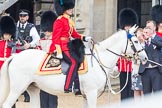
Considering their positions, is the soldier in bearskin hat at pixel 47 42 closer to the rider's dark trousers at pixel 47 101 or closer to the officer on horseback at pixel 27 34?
the rider's dark trousers at pixel 47 101

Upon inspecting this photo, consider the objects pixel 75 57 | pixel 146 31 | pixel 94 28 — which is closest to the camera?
pixel 75 57

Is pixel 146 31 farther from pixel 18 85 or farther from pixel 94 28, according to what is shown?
pixel 94 28

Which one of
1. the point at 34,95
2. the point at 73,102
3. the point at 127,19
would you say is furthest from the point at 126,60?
the point at 73,102

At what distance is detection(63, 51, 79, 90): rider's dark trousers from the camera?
7430 millimetres

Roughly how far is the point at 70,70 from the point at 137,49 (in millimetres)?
936

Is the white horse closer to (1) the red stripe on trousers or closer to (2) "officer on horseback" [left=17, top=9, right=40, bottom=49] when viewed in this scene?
(1) the red stripe on trousers

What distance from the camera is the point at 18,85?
773cm

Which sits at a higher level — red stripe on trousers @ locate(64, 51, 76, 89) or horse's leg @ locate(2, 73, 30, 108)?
red stripe on trousers @ locate(64, 51, 76, 89)

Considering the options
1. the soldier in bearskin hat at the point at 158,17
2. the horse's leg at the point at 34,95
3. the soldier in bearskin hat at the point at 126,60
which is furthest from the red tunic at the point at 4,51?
the soldier in bearskin hat at the point at 158,17

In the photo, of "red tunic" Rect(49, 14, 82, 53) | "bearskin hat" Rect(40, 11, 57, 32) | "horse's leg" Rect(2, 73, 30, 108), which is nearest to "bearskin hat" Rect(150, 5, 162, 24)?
"red tunic" Rect(49, 14, 82, 53)

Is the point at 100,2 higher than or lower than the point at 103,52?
higher

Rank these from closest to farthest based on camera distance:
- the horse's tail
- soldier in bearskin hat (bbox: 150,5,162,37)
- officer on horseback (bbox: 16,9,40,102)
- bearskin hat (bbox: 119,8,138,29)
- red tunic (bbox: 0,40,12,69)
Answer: the horse's tail
soldier in bearskin hat (bbox: 150,5,162,37)
red tunic (bbox: 0,40,12,69)
bearskin hat (bbox: 119,8,138,29)
officer on horseback (bbox: 16,9,40,102)

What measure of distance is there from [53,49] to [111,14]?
24.5ft

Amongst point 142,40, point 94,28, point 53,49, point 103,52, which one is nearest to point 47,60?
point 53,49
